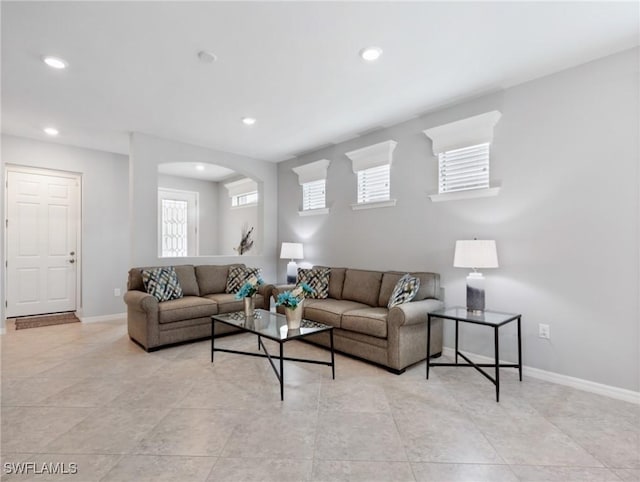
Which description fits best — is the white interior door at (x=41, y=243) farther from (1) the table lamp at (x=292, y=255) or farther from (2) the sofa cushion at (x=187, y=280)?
(1) the table lamp at (x=292, y=255)

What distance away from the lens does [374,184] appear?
168 inches

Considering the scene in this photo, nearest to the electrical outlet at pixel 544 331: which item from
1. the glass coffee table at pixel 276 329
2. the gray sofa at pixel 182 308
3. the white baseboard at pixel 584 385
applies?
the white baseboard at pixel 584 385

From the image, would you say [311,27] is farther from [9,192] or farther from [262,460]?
[9,192]

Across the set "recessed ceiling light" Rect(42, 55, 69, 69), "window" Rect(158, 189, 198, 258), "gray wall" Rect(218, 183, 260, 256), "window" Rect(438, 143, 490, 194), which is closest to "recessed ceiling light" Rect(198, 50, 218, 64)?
"recessed ceiling light" Rect(42, 55, 69, 69)

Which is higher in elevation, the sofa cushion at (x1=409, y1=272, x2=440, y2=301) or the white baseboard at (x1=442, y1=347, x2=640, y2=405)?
the sofa cushion at (x1=409, y1=272, x2=440, y2=301)

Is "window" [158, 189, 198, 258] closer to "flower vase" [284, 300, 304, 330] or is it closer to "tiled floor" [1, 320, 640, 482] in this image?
"tiled floor" [1, 320, 640, 482]

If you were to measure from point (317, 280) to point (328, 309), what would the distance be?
0.79 metres

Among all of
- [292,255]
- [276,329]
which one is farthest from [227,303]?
[276,329]

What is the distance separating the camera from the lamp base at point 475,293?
→ 2.93m

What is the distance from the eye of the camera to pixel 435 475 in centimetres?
166

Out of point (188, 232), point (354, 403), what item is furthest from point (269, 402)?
point (188, 232)

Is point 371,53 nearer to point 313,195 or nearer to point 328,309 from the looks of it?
point 328,309

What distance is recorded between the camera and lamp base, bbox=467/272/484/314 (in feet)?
9.61

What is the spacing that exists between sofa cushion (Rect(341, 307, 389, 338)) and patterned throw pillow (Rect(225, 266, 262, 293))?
1.86m
